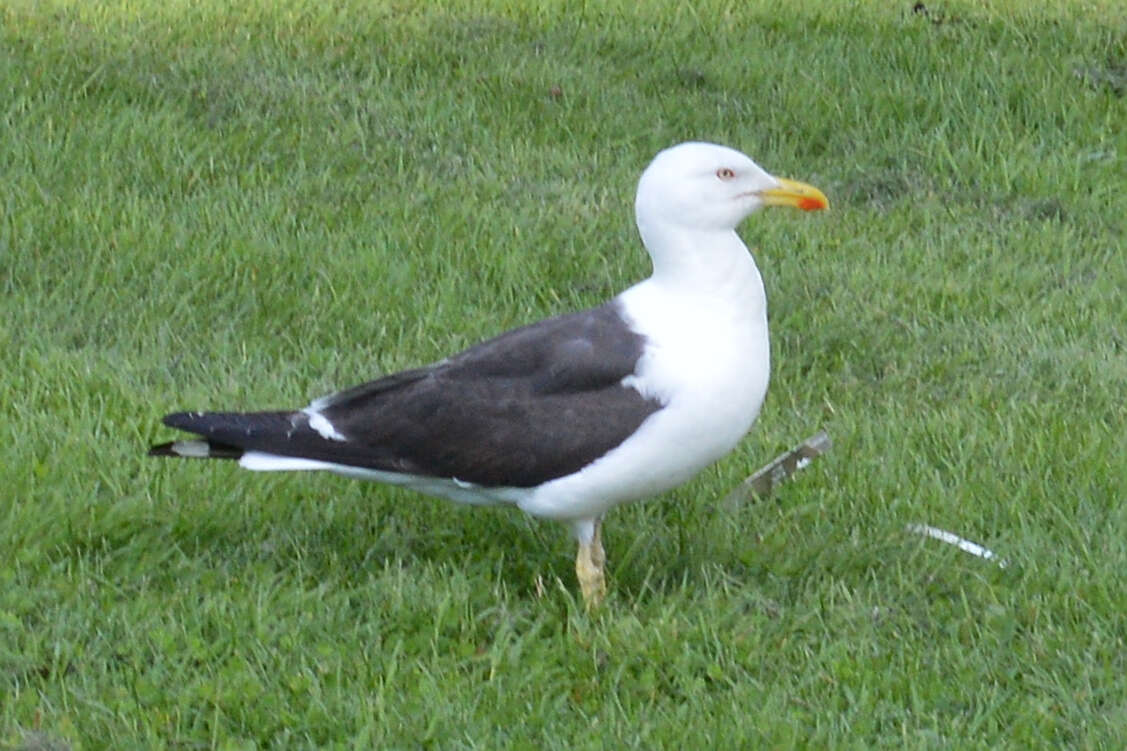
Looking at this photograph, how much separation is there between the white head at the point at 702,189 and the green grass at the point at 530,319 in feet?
2.77

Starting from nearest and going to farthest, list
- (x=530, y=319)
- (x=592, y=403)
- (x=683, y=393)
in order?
(x=683, y=393) < (x=592, y=403) < (x=530, y=319)

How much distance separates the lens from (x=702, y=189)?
449cm

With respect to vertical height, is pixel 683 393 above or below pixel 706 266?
below

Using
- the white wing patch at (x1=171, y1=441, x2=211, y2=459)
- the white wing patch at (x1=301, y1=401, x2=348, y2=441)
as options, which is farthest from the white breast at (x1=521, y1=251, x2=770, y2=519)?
the white wing patch at (x1=171, y1=441, x2=211, y2=459)

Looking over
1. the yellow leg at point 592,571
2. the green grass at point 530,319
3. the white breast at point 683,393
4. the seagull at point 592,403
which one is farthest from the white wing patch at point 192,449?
the yellow leg at point 592,571

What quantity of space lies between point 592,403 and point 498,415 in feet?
0.78

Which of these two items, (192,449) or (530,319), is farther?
(530,319)

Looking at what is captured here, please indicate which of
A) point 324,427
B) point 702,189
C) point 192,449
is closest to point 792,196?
point 702,189

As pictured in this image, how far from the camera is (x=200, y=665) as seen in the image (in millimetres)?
4031

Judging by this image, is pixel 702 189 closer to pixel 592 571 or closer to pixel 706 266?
pixel 706 266

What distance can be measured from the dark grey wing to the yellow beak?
49cm

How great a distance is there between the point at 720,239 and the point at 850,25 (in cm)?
475

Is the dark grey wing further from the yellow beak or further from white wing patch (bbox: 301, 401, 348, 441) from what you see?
the yellow beak

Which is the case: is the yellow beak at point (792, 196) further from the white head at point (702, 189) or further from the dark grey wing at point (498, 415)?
the dark grey wing at point (498, 415)
